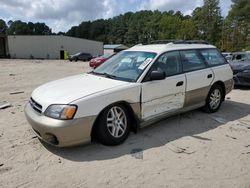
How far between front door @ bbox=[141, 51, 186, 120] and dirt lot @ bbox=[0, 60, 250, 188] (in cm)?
42

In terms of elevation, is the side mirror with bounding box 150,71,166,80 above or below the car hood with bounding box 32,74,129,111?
above

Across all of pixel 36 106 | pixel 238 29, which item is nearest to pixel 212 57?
pixel 36 106

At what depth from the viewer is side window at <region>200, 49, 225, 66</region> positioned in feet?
19.7

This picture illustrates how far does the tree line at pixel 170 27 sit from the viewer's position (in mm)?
49831

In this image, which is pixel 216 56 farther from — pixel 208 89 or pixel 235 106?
pixel 235 106

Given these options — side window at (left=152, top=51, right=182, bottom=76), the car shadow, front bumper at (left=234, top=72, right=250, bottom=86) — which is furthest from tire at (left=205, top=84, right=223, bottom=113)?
front bumper at (left=234, top=72, right=250, bottom=86)

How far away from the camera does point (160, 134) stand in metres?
4.80

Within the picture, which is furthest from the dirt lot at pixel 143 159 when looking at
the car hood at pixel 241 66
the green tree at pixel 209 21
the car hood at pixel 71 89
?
the green tree at pixel 209 21

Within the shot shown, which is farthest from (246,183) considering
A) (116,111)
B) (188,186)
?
(116,111)

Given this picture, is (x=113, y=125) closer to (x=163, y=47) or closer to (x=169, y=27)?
(x=163, y=47)

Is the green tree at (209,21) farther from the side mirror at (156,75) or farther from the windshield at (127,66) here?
the side mirror at (156,75)

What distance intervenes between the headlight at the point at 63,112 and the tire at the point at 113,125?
479 millimetres

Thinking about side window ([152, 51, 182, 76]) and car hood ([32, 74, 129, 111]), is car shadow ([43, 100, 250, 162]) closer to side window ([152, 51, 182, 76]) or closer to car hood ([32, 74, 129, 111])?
car hood ([32, 74, 129, 111])

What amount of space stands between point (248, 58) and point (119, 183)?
9638 mm
